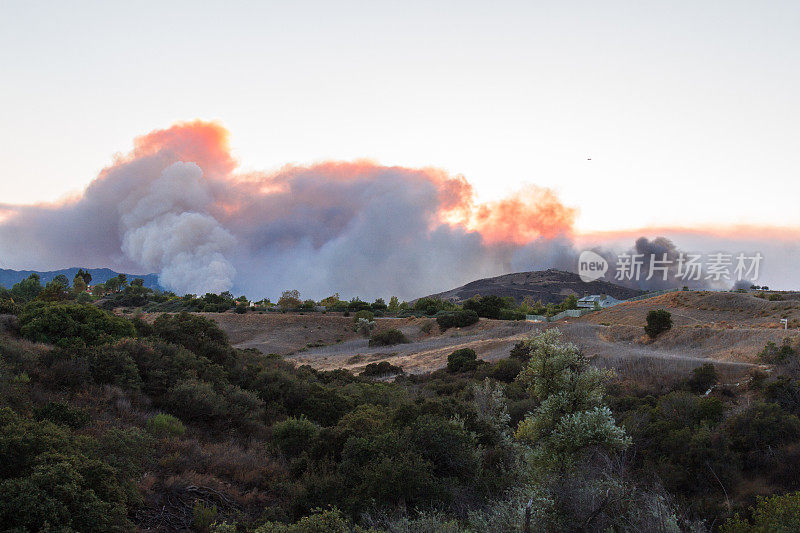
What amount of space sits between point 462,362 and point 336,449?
20153 mm

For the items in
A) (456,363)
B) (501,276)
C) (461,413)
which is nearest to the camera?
(461,413)

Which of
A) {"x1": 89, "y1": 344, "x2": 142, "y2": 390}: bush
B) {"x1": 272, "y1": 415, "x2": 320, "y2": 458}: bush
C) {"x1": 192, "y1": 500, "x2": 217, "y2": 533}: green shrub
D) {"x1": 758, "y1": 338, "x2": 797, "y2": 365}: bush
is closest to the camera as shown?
{"x1": 192, "y1": 500, "x2": 217, "y2": 533}: green shrub

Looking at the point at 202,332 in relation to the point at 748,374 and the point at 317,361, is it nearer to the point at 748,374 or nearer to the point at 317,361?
the point at 748,374

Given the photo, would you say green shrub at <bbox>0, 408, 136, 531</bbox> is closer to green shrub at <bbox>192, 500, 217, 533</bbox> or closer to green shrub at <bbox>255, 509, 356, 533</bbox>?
green shrub at <bbox>192, 500, 217, 533</bbox>

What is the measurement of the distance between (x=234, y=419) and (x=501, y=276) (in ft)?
473

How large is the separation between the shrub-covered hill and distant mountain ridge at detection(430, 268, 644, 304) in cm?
10333

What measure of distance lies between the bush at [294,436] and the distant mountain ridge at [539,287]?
Result: 348 ft

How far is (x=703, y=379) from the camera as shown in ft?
63.9

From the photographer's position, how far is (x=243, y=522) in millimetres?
7949

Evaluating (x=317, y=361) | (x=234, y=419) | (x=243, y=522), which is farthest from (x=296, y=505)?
(x=317, y=361)

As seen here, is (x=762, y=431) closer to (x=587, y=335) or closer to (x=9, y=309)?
(x=587, y=335)

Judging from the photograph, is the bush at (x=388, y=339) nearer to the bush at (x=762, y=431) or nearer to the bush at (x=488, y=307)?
the bush at (x=488, y=307)

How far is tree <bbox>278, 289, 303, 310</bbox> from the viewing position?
81.1 metres

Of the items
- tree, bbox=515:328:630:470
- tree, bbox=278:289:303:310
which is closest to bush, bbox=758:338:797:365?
tree, bbox=515:328:630:470
